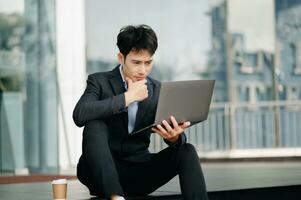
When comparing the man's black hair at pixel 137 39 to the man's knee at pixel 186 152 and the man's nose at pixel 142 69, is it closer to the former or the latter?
the man's nose at pixel 142 69

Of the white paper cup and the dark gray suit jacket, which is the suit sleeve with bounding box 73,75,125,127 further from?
the white paper cup

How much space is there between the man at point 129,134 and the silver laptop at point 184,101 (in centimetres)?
4

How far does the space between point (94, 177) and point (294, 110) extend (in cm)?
687

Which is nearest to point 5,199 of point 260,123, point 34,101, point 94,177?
point 94,177

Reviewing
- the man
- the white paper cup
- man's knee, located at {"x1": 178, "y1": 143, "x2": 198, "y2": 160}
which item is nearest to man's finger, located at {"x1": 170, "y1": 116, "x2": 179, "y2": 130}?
the man

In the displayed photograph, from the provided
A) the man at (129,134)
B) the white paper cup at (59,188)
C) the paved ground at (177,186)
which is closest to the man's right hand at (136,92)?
the man at (129,134)

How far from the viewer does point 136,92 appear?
2730 mm

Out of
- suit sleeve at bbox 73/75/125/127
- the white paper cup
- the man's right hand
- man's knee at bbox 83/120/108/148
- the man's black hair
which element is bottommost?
the white paper cup

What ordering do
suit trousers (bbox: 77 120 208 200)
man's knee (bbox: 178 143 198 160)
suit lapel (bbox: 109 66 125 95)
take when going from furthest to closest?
1. suit lapel (bbox: 109 66 125 95)
2. man's knee (bbox: 178 143 198 160)
3. suit trousers (bbox: 77 120 208 200)

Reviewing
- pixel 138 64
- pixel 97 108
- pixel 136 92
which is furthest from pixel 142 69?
pixel 97 108

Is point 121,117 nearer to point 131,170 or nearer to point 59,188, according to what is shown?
point 131,170

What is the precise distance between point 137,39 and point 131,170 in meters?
Answer: 0.56

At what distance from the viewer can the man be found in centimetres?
270

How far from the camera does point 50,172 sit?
23.0 feet
